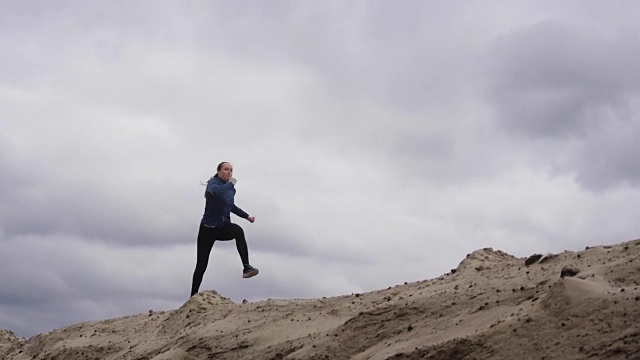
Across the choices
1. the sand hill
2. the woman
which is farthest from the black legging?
the sand hill

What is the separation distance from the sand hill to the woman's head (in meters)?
1.40

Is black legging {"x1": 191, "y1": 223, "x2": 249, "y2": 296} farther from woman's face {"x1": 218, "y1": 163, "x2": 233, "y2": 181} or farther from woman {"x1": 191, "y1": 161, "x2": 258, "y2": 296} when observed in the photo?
woman's face {"x1": 218, "y1": 163, "x2": 233, "y2": 181}

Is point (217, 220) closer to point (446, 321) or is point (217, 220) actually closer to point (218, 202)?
point (218, 202)

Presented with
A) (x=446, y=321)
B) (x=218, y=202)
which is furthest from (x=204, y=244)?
(x=446, y=321)

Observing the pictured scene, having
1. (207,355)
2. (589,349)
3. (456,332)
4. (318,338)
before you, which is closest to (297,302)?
(207,355)

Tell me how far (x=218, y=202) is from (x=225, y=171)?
0.40 m

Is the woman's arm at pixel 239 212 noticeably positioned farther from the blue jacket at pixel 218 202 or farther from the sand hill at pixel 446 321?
the sand hill at pixel 446 321

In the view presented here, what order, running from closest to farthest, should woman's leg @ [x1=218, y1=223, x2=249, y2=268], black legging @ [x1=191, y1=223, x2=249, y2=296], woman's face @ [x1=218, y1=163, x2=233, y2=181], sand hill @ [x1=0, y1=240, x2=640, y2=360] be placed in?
sand hill @ [x1=0, y1=240, x2=640, y2=360]
woman's leg @ [x1=218, y1=223, x2=249, y2=268]
black legging @ [x1=191, y1=223, x2=249, y2=296]
woman's face @ [x1=218, y1=163, x2=233, y2=181]

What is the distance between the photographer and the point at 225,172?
10.2 metres

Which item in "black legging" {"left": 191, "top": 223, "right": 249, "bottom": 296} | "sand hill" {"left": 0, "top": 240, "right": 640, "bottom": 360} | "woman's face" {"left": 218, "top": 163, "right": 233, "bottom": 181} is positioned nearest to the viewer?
"sand hill" {"left": 0, "top": 240, "right": 640, "bottom": 360}

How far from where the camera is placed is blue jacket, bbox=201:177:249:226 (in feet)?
32.8

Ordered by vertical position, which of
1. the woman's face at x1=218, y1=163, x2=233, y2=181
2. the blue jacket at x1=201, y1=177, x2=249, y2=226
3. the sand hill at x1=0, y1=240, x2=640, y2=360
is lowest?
the sand hill at x1=0, y1=240, x2=640, y2=360

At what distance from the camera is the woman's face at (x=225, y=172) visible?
10.2 metres

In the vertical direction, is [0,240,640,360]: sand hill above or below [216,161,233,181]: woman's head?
below
